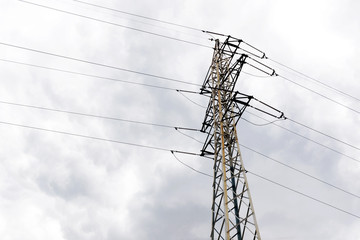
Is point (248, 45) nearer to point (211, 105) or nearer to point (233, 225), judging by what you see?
point (211, 105)

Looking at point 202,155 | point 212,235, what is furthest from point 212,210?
point 202,155

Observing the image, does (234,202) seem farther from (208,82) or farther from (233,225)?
(208,82)

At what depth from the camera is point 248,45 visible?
71.3ft

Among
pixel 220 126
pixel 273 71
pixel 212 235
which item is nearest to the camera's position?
pixel 212 235

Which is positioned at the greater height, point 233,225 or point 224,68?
point 224,68

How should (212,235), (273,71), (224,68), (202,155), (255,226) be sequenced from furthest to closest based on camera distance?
(273,71)
(224,68)
(202,155)
(212,235)
(255,226)

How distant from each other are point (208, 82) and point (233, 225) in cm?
1014

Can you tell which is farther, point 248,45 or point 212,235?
point 248,45

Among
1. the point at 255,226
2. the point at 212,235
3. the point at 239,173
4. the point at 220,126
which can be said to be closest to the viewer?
the point at 255,226

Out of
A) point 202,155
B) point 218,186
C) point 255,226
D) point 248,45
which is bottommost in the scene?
point 255,226

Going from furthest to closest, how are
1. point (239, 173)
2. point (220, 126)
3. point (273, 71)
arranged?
1. point (273, 71)
2. point (220, 126)
3. point (239, 173)

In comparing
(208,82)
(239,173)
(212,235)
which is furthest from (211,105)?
(212,235)

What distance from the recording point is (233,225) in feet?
41.0

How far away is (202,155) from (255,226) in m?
6.03
